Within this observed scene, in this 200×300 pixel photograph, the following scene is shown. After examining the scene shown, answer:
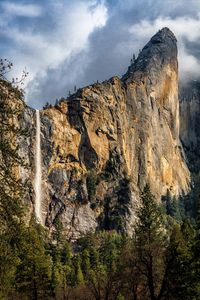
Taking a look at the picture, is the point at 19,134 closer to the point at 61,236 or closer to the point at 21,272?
the point at 21,272

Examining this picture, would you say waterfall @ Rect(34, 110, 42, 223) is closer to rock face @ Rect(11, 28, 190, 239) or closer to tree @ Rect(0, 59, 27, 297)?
rock face @ Rect(11, 28, 190, 239)

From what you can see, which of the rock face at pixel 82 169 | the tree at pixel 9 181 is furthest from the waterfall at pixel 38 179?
the tree at pixel 9 181

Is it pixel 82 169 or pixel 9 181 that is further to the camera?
pixel 82 169

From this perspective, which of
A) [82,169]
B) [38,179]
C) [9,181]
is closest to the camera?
[9,181]

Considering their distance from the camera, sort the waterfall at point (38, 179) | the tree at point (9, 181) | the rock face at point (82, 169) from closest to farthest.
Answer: the tree at point (9, 181) → the waterfall at point (38, 179) → the rock face at point (82, 169)

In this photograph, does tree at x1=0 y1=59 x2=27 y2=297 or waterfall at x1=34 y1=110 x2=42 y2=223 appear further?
waterfall at x1=34 y1=110 x2=42 y2=223

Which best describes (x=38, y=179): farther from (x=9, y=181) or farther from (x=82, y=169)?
(x=9, y=181)

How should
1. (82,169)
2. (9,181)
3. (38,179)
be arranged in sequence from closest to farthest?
(9,181), (38,179), (82,169)

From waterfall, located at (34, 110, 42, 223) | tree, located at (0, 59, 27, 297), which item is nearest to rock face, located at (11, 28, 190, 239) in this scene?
waterfall, located at (34, 110, 42, 223)

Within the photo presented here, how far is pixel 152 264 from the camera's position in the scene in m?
48.9

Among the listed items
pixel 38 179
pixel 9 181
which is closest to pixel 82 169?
pixel 38 179

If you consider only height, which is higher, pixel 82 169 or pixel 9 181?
pixel 82 169


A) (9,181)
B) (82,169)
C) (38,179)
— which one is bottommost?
(9,181)

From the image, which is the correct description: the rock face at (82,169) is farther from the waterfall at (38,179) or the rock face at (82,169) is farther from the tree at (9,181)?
the tree at (9,181)
